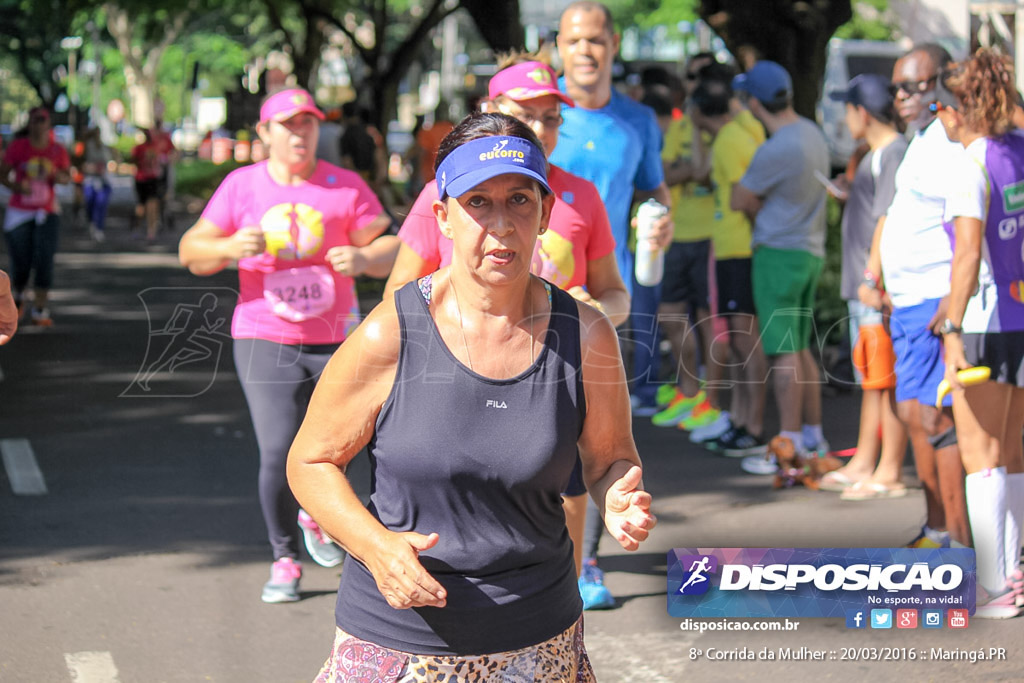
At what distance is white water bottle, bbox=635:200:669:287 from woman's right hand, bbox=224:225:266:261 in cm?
156

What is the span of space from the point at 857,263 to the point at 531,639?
5.08 m

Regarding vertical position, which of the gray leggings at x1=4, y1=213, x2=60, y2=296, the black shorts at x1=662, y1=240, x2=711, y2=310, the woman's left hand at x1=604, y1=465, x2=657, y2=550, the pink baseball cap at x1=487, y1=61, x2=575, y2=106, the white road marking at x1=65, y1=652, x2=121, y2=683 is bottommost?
the white road marking at x1=65, y1=652, x2=121, y2=683

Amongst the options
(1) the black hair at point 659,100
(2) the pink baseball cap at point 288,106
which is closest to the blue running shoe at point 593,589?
(2) the pink baseball cap at point 288,106

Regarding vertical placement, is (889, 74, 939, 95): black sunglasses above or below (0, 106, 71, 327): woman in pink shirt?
above

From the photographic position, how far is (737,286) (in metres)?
8.73

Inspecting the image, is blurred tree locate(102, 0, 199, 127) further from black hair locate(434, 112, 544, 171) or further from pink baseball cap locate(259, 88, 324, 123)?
black hair locate(434, 112, 544, 171)

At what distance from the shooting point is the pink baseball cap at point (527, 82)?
4.63 meters

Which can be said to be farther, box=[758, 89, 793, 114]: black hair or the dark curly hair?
box=[758, 89, 793, 114]: black hair

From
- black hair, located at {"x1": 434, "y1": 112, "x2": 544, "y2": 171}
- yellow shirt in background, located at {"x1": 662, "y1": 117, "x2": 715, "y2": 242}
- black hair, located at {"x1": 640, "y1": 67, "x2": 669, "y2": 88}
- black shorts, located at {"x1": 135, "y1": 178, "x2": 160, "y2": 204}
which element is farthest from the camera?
black shorts, located at {"x1": 135, "y1": 178, "x2": 160, "y2": 204}

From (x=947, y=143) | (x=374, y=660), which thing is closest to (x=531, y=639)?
(x=374, y=660)

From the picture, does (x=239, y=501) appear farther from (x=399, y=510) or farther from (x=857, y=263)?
(x=399, y=510)

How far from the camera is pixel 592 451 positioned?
3062 millimetres

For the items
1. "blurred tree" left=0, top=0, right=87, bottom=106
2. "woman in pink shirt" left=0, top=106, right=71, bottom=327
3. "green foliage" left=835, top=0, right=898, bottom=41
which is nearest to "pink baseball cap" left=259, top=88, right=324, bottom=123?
"woman in pink shirt" left=0, top=106, right=71, bottom=327

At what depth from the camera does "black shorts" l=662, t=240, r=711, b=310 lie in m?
9.31
